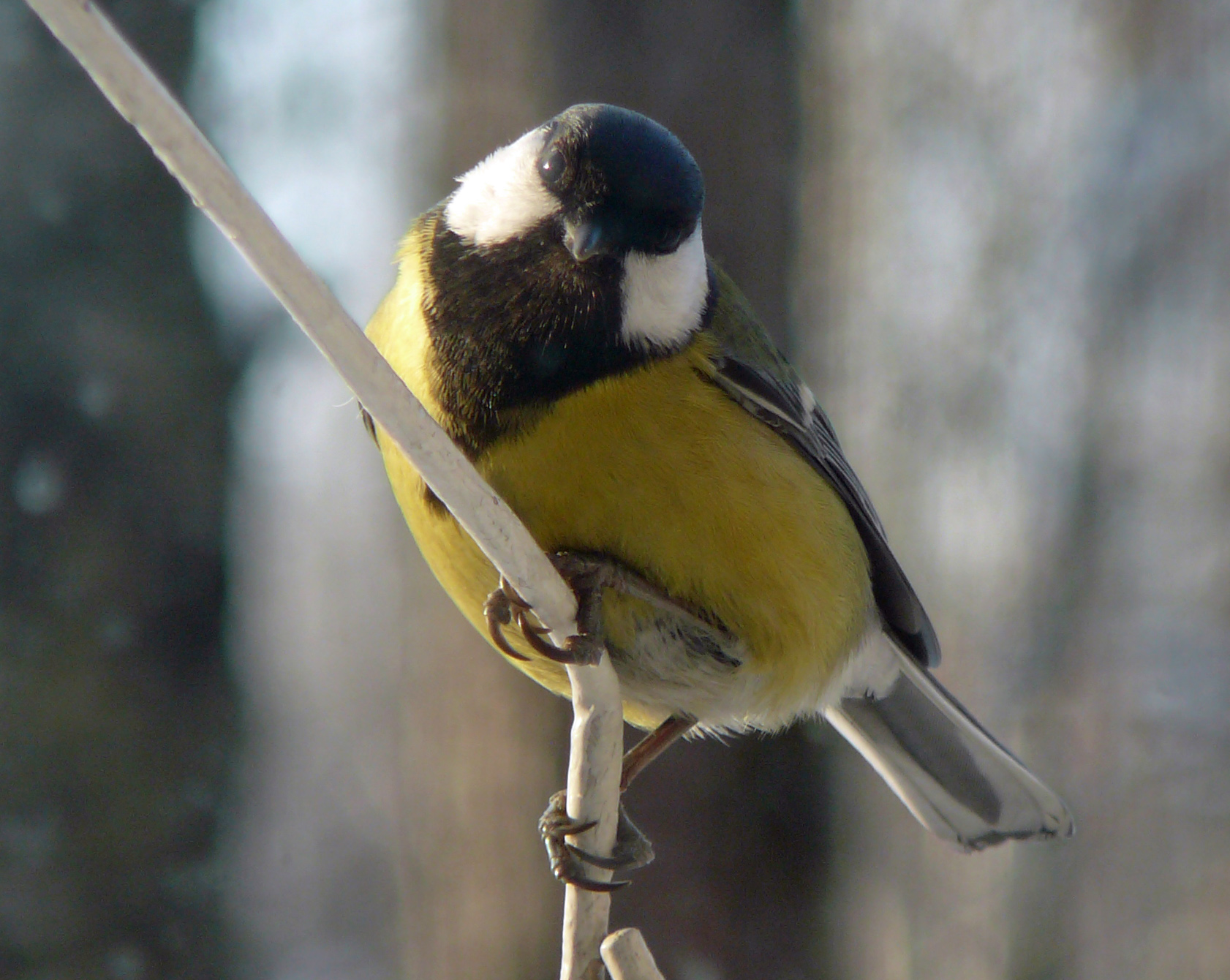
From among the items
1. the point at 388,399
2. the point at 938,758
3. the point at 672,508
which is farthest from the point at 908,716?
the point at 388,399

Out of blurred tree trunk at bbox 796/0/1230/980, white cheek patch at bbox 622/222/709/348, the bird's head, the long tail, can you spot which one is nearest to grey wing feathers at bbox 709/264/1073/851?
the long tail

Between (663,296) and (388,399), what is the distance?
1.89ft

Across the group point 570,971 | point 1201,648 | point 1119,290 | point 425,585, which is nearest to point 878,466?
A: point 1119,290

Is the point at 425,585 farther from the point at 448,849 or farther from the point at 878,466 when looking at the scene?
the point at 878,466

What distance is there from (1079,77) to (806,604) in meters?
2.26

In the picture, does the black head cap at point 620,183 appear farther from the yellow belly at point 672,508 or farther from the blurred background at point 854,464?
the blurred background at point 854,464

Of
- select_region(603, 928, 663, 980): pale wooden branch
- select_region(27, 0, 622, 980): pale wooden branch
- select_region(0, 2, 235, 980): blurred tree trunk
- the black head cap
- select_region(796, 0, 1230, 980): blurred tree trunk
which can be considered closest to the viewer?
select_region(27, 0, 622, 980): pale wooden branch

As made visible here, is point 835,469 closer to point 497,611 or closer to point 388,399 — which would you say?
point 497,611

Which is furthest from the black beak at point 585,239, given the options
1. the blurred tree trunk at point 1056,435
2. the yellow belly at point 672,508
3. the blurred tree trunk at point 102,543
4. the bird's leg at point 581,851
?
the blurred tree trunk at point 1056,435

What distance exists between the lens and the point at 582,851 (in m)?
1.04

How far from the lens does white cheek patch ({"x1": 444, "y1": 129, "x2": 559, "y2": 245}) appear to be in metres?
1.12

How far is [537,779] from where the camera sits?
7.36ft

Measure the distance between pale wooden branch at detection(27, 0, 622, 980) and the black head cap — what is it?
397 mm

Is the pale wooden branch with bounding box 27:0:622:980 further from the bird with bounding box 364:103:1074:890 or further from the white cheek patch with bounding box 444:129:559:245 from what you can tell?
the white cheek patch with bounding box 444:129:559:245
